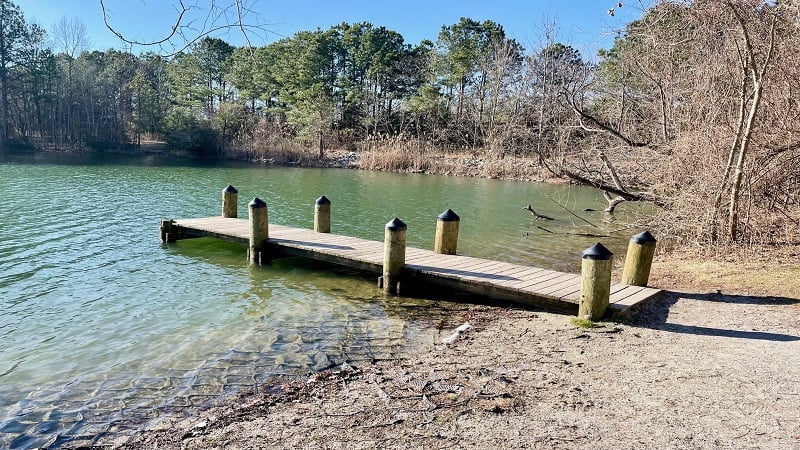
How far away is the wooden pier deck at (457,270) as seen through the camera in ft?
23.1

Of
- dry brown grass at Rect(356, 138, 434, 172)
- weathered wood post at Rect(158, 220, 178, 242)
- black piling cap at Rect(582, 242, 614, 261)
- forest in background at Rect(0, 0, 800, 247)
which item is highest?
forest in background at Rect(0, 0, 800, 247)

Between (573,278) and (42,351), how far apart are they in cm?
664

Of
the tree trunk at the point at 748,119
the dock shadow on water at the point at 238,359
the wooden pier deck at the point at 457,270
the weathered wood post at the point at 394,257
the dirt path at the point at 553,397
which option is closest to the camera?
the dirt path at the point at 553,397

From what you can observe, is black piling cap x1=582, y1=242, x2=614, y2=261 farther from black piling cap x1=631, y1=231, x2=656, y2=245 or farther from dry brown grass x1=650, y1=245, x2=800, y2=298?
dry brown grass x1=650, y1=245, x2=800, y2=298

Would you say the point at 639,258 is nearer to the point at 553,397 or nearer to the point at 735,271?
the point at 735,271

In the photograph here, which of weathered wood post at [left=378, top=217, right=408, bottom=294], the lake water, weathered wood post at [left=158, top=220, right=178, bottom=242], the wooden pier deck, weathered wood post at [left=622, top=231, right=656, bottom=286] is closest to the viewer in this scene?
the lake water

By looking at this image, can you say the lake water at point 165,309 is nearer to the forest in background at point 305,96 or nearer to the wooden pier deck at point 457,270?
the wooden pier deck at point 457,270

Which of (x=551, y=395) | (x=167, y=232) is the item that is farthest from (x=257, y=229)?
(x=551, y=395)

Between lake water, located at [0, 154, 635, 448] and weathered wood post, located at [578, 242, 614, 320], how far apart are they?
5.29ft

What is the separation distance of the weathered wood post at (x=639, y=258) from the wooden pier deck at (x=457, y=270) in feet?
0.59

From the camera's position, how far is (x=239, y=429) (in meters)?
4.07

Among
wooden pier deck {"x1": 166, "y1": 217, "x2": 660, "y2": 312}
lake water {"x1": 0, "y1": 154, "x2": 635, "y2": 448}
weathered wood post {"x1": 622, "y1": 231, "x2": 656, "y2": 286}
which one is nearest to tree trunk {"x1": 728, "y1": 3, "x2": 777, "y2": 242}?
lake water {"x1": 0, "y1": 154, "x2": 635, "y2": 448}

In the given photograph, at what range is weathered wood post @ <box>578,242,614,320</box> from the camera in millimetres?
6242

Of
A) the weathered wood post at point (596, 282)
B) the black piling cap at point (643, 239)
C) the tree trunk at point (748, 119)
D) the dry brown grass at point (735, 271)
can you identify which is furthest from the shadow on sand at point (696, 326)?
the tree trunk at point (748, 119)
